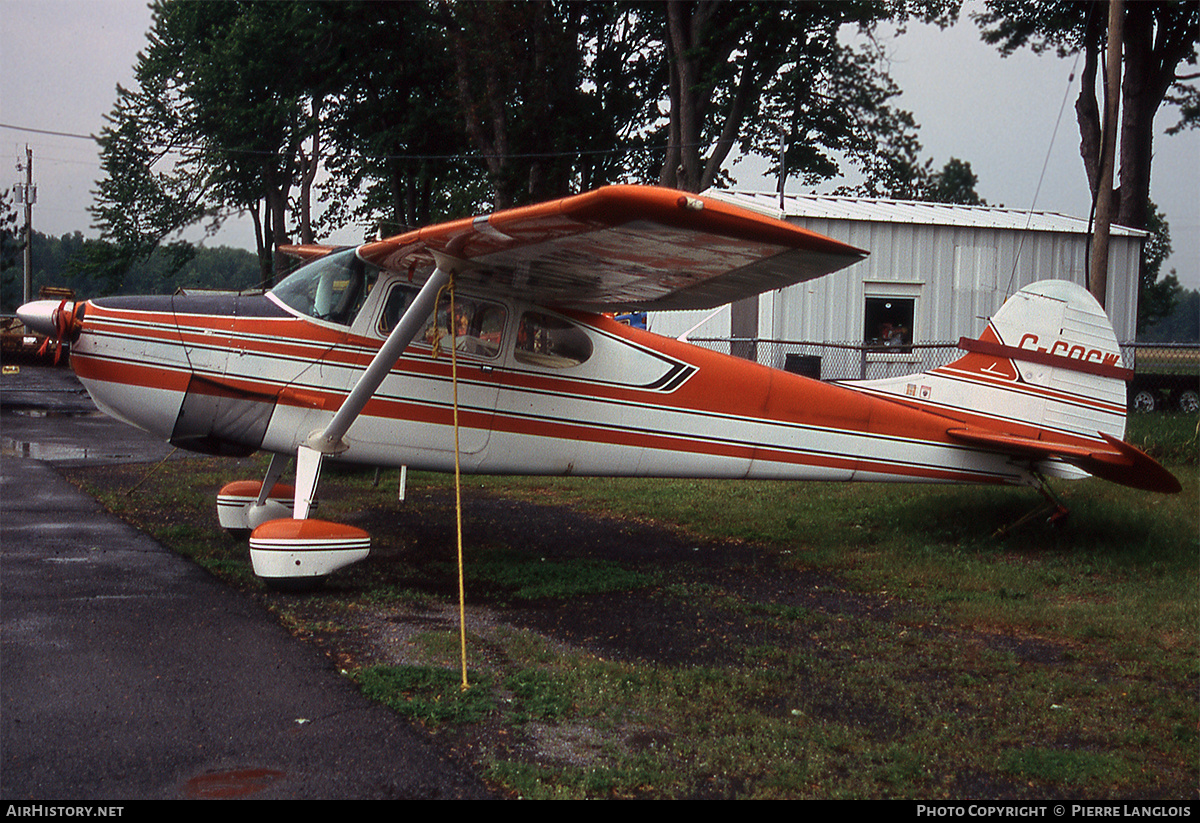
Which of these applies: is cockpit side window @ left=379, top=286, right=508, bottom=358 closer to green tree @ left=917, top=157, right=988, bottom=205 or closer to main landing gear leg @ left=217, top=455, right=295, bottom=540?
main landing gear leg @ left=217, top=455, right=295, bottom=540

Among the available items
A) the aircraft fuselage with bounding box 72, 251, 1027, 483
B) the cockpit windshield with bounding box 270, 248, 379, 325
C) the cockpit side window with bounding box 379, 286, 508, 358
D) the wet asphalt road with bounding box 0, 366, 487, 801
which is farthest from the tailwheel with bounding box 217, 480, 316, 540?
the cockpit side window with bounding box 379, 286, 508, 358

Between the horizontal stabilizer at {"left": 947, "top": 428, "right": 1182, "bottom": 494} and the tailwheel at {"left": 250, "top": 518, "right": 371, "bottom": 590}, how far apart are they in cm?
557

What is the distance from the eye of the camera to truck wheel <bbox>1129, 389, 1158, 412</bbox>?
58.3 feet

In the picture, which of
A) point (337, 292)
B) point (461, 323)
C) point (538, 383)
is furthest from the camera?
point (538, 383)

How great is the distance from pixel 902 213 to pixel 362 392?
1330 cm

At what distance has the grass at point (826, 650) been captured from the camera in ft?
13.0

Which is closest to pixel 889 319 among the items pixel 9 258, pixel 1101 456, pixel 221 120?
pixel 1101 456

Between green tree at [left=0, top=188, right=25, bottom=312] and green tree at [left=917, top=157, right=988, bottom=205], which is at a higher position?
green tree at [left=917, top=157, right=988, bottom=205]

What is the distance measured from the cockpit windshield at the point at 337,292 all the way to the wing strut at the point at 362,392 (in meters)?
0.46

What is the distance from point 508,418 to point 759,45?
1749cm

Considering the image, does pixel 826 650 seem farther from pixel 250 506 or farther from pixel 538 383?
pixel 250 506

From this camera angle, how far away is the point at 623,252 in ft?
20.0

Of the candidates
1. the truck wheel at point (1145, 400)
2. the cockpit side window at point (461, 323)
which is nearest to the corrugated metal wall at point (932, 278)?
the truck wheel at point (1145, 400)

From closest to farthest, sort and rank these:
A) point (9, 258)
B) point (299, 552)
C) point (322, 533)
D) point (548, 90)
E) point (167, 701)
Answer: point (167, 701) → point (299, 552) → point (322, 533) → point (548, 90) → point (9, 258)
